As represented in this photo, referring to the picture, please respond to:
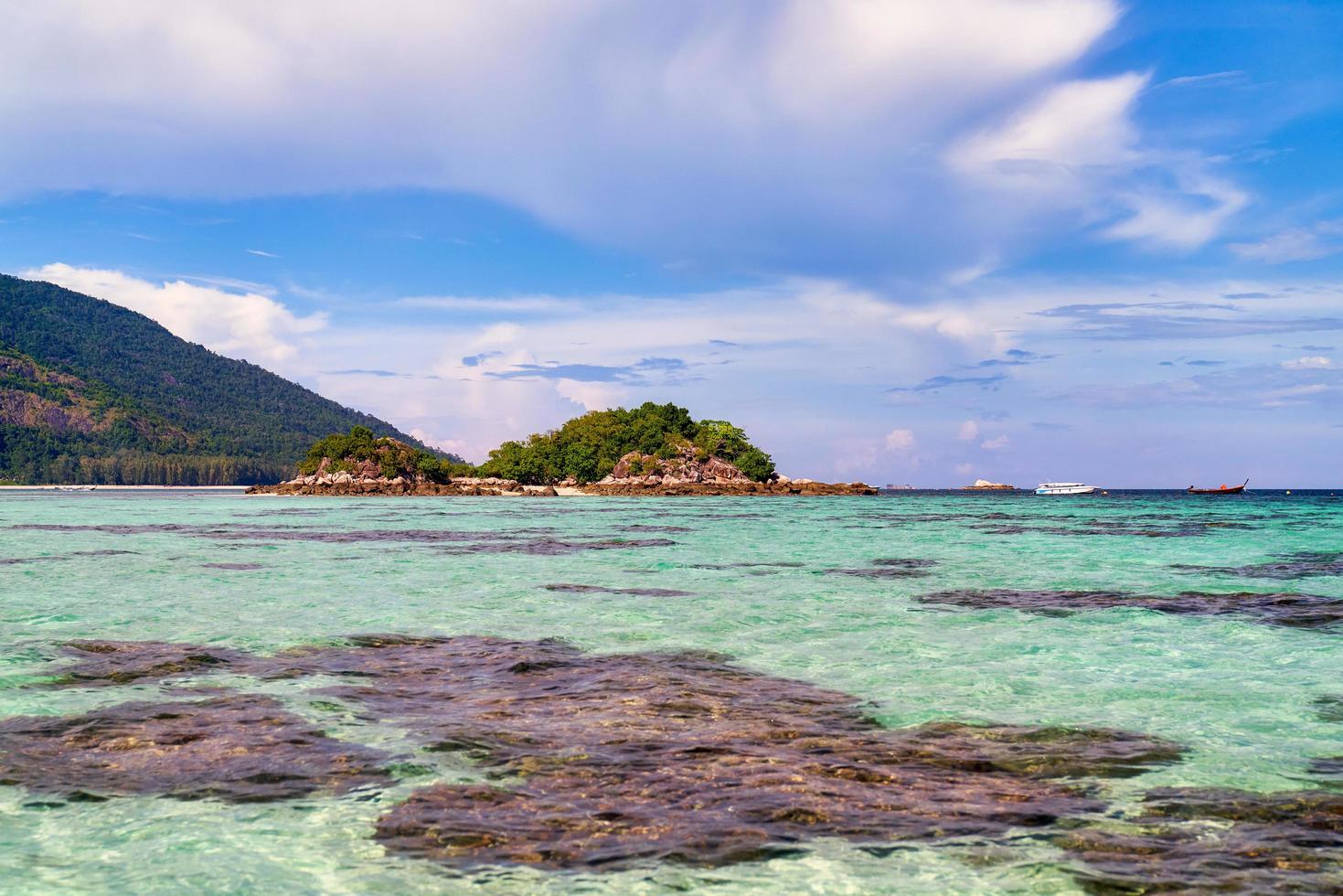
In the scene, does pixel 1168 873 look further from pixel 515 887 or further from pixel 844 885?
pixel 515 887

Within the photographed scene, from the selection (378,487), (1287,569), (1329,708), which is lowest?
(1329,708)

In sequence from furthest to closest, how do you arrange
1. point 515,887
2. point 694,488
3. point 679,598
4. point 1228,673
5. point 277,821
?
point 694,488, point 679,598, point 1228,673, point 277,821, point 515,887

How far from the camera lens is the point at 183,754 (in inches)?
289

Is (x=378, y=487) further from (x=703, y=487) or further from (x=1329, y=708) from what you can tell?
(x=1329, y=708)

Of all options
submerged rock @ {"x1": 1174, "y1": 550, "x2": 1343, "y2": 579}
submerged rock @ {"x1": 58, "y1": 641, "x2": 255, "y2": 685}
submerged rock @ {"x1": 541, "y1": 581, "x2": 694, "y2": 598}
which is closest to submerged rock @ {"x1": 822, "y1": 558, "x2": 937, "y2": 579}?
submerged rock @ {"x1": 541, "y1": 581, "x2": 694, "y2": 598}

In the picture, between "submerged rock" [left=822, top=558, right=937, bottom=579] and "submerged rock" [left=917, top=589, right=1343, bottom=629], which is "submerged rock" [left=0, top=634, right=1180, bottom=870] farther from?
"submerged rock" [left=822, top=558, right=937, bottom=579]

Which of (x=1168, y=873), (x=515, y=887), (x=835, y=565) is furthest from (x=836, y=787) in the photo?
(x=835, y=565)

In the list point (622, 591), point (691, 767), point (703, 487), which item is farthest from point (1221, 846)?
point (703, 487)

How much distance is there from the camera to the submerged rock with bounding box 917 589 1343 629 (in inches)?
645

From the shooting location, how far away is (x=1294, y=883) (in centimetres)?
495

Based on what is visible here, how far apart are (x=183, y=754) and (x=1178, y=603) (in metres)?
18.2

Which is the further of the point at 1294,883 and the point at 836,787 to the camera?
the point at 836,787

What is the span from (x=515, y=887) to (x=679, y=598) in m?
13.6

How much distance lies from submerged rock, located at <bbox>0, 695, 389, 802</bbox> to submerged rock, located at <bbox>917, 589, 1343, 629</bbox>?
1320cm
